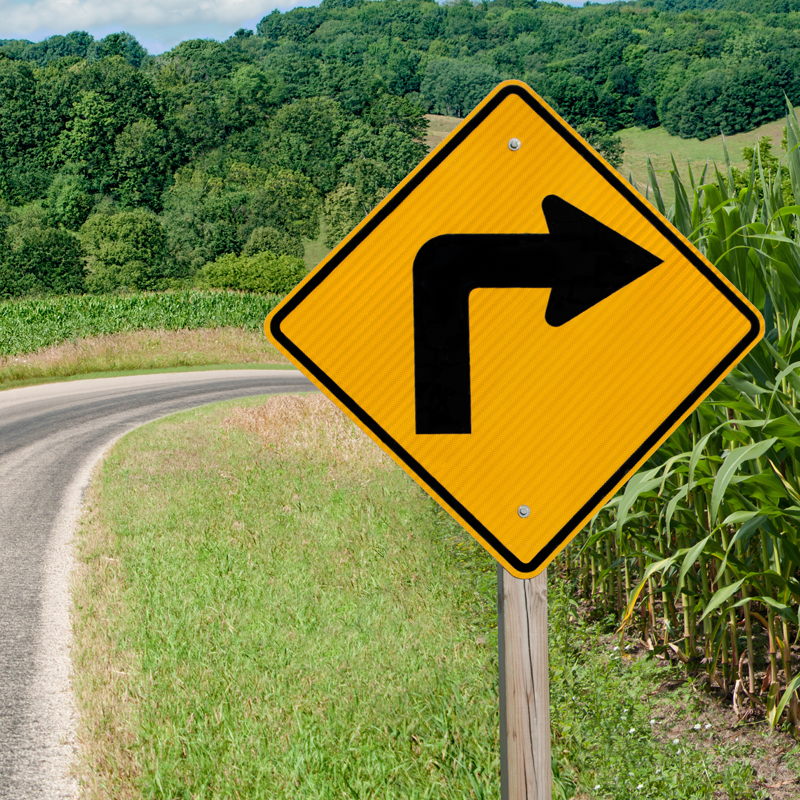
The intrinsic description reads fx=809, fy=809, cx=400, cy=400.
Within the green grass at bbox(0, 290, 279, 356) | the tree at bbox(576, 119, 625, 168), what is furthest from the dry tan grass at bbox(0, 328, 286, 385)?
the tree at bbox(576, 119, 625, 168)

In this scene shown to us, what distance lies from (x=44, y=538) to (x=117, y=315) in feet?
74.3

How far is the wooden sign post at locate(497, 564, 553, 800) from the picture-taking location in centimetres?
161

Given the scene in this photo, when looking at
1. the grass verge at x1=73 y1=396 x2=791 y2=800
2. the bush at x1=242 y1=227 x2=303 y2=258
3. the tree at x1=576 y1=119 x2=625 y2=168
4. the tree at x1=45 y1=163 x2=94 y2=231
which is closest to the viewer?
the grass verge at x1=73 y1=396 x2=791 y2=800

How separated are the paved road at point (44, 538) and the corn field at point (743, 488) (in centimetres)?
267

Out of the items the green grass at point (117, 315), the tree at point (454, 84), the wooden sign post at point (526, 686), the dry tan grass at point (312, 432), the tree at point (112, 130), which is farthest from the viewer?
the tree at point (454, 84)

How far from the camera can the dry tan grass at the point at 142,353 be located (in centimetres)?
2144

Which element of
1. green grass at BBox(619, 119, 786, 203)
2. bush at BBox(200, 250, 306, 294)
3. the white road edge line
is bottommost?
bush at BBox(200, 250, 306, 294)

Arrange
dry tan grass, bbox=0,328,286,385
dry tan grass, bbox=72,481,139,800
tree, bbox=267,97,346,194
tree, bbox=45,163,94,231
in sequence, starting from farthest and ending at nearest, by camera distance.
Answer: tree, bbox=267,97,346,194
tree, bbox=45,163,94,231
dry tan grass, bbox=0,328,286,385
dry tan grass, bbox=72,481,139,800

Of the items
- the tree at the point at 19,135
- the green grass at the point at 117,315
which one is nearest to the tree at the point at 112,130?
the tree at the point at 19,135

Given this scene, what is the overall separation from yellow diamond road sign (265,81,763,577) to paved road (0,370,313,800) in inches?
102

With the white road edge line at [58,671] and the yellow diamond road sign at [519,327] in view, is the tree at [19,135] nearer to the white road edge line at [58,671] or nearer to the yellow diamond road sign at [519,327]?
the white road edge line at [58,671]

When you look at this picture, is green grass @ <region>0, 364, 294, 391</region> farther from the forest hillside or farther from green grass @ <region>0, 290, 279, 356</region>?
the forest hillside

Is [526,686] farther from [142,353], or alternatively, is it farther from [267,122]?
[267,122]

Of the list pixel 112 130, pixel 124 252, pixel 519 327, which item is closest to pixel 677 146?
pixel 124 252
